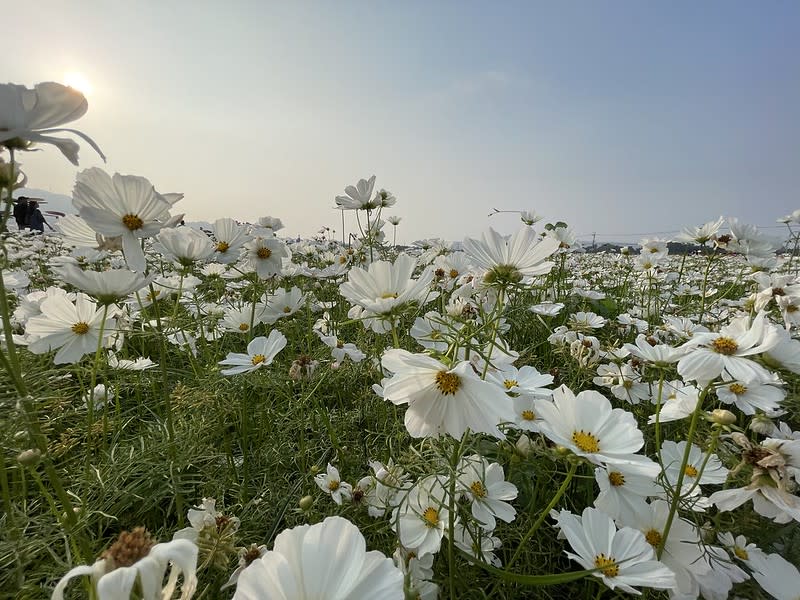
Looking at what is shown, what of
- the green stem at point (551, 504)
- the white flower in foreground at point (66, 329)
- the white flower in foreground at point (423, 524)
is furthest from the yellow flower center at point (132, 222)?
the green stem at point (551, 504)

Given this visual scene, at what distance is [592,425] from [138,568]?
0.58 metres

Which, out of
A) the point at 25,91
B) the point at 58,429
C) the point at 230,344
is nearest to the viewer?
the point at 25,91

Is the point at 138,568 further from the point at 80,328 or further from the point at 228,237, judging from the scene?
the point at 228,237

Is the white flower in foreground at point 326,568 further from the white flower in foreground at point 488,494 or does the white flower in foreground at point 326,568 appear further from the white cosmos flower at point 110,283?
the white cosmos flower at point 110,283

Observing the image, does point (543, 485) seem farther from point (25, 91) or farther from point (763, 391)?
point (25, 91)

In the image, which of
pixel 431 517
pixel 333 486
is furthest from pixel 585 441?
pixel 333 486

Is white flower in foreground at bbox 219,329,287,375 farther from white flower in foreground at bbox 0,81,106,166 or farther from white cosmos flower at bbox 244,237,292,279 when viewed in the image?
white flower in foreground at bbox 0,81,106,166

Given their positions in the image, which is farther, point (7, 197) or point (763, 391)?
point (763, 391)

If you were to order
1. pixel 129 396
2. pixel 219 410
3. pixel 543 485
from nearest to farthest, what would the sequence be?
pixel 543 485
pixel 219 410
pixel 129 396

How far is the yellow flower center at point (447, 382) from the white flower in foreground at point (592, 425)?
14 centimetres

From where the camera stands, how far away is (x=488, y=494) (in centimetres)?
68

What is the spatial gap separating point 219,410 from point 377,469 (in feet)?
1.77

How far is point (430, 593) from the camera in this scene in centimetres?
59

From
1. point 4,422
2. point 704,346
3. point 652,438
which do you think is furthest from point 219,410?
point 652,438
